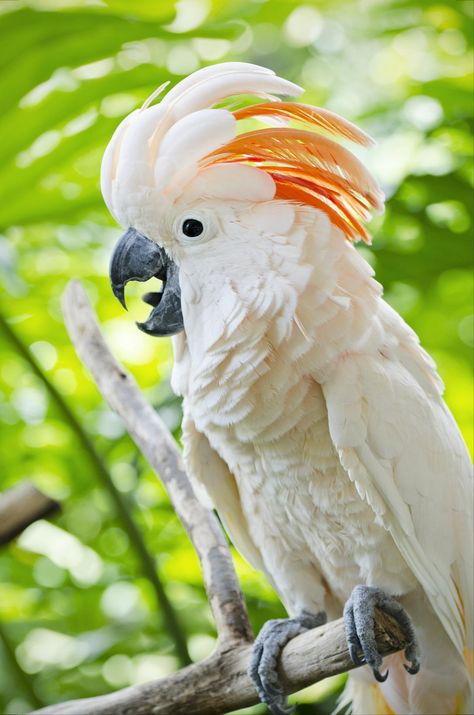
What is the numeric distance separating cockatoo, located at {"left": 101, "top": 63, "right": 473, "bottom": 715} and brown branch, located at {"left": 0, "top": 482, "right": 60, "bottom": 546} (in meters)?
0.26

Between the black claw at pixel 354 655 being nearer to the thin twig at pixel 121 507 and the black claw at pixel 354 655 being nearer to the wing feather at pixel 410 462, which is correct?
the wing feather at pixel 410 462

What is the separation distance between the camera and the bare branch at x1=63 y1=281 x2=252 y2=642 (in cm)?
142

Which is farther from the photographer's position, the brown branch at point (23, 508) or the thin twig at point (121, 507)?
the thin twig at point (121, 507)

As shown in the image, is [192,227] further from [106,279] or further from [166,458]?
[106,279]

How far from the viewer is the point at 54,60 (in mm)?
1702

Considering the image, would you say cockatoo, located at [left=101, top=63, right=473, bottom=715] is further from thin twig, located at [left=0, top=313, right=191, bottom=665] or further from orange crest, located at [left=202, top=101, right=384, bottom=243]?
thin twig, located at [left=0, top=313, right=191, bottom=665]

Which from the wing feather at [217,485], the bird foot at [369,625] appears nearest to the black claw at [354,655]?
the bird foot at [369,625]

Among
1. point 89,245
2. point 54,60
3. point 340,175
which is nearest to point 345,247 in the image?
point 340,175

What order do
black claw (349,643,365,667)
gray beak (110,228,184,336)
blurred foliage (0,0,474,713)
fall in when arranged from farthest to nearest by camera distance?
blurred foliage (0,0,474,713) < gray beak (110,228,184,336) < black claw (349,643,365,667)

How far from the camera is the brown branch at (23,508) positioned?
1.22 metres

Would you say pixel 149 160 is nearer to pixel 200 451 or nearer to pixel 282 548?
pixel 200 451

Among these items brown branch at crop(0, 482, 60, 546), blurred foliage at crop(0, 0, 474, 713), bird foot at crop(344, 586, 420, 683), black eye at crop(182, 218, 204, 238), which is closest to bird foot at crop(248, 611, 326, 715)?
bird foot at crop(344, 586, 420, 683)

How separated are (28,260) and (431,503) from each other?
122cm

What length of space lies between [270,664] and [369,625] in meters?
0.20
